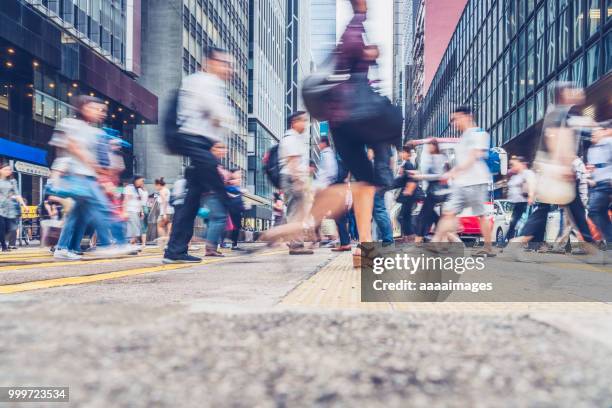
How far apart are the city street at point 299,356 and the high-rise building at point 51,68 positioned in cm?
1929

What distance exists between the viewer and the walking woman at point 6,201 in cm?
1024

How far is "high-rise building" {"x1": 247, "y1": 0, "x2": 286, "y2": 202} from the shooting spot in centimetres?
5856

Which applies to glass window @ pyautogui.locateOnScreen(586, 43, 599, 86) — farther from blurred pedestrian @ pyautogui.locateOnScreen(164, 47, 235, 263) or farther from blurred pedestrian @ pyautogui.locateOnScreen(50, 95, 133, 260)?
blurred pedestrian @ pyautogui.locateOnScreen(50, 95, 133, 260)

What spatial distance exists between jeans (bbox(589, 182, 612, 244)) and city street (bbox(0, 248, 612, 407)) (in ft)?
17.8

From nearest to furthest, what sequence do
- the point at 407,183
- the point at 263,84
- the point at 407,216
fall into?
the point at 407,183
the point at 407,216
the point at 263,84

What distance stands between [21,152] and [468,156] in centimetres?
1962

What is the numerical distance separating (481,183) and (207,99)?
295 cm

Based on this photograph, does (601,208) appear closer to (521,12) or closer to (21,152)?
(21,152)

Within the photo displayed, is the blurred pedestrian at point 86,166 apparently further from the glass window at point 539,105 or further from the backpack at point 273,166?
the glass window at point 539,105

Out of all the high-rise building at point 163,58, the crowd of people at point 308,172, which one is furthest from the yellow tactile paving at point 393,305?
the high-rise building at point 163,58

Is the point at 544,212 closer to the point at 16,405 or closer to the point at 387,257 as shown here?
the point at 387,257

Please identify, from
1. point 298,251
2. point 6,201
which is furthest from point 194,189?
point 6,201

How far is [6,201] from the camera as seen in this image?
10.3 m

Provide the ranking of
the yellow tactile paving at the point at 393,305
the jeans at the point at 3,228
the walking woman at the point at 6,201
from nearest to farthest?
the yellow tactile paving at the point at 393,305, the walking woman at the point at 6,201, the jeans at the point at 3,228
